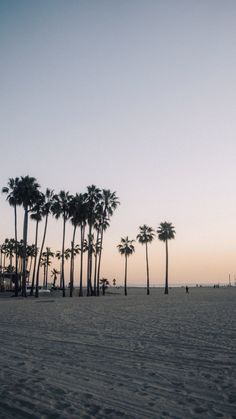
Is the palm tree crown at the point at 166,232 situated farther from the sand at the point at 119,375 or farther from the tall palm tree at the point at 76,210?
the sand at the point at 119,375

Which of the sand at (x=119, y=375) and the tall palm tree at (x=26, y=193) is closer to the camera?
the sand at (x=119, y=375)

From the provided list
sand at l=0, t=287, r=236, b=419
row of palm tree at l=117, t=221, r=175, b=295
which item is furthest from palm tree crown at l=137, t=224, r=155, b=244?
sand at l=0, t=287, r=236, b=419

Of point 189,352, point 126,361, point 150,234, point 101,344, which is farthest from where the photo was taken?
point 150,234

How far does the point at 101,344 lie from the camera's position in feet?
39.1

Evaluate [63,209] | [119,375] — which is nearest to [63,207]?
[63,209]

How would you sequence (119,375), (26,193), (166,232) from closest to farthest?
1. (119,375)
2. (26,193)
3. (166,232)

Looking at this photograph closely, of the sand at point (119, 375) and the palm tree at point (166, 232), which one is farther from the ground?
the palm tree at point (166, 232)

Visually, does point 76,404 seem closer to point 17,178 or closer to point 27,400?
point 27,400

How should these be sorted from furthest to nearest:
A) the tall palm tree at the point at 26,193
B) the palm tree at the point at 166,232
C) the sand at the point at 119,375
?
the palm tree at the point at 166,232, the tall palm tree at the point at 26,193, the sand at the point at 119,375

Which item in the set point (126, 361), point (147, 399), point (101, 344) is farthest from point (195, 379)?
point (101, 344)

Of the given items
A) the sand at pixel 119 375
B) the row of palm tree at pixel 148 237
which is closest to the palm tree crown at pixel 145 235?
the row of palm tree at pixel 148 237

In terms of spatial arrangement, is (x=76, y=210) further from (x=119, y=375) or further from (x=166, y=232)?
(x=119, y=375)

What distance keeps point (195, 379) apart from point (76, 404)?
2.78 m

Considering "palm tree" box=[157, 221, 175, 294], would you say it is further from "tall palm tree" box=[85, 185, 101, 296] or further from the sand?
the sand
